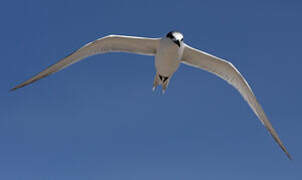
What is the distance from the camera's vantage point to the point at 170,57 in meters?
24.5

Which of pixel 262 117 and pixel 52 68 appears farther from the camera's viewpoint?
pixel 262 117

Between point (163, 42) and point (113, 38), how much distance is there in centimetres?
262

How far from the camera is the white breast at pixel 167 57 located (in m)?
24.3

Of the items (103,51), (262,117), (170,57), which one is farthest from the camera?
(262,117)

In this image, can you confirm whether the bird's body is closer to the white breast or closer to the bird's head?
the white breast

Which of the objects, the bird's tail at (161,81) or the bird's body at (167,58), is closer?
the bird's body at (167,58)

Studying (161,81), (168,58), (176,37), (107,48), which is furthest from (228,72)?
(107,48)

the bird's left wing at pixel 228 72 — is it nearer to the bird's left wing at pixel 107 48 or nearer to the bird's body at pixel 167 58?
the bird's body at pixel 167 58

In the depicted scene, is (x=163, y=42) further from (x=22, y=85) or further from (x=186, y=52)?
(x=22, y=85)

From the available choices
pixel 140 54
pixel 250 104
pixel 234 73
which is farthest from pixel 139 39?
pixel 250 104

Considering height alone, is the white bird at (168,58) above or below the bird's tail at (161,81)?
above

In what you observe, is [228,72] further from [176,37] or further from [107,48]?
[107,48]

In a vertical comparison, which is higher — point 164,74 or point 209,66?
point 209,66

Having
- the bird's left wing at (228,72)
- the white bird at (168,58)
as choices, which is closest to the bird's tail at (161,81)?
the white bird at (168,58)
